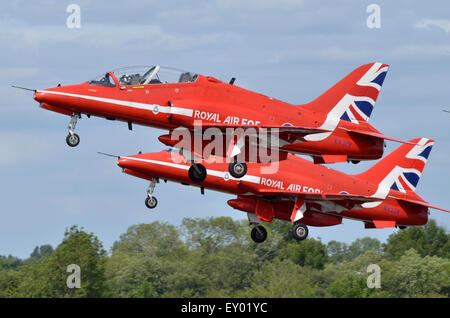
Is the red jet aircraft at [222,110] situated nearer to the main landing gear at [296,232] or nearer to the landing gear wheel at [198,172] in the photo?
the landing gear wheel at [198,172]

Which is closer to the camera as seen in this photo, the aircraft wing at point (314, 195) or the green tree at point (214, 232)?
the aircraft wing at point (314, 195)

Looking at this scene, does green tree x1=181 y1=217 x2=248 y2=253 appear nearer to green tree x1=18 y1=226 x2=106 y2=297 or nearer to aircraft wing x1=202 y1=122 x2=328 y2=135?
green tree x1=18 y1=226 x2=106 y2=297

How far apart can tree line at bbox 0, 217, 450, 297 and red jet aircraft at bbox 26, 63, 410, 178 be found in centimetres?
2125

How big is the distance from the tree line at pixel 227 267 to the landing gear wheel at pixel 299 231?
48.5ft

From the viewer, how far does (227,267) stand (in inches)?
2923

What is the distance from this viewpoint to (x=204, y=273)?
2931 inches

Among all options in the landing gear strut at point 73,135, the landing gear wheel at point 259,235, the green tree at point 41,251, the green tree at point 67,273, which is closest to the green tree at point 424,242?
the green tree at point 67,273

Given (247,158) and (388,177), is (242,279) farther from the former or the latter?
(247,158)

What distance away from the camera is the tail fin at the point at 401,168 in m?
52.4

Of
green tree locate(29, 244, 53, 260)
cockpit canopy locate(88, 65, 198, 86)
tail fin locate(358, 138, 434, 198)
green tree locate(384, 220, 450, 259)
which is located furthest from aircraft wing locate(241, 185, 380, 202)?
green tree locate(29, 244, 53, 260)

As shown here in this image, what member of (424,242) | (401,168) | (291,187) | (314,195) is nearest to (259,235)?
(291,187)

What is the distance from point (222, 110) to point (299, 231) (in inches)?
381

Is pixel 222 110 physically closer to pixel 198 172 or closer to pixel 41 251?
pixel 198 172
